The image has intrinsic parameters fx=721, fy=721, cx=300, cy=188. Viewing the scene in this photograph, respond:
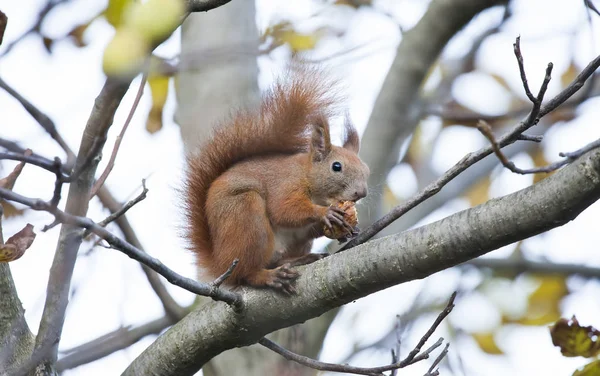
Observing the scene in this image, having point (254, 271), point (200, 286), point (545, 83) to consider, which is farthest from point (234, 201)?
point (545, 83)

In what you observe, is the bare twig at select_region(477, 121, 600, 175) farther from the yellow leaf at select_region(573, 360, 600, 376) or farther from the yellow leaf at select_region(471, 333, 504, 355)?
the yellow leaf at select_region(471, 333, 504, 355)

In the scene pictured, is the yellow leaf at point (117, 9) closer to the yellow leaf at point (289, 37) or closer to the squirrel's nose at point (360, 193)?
the squirrel's nose at point (360, 193)

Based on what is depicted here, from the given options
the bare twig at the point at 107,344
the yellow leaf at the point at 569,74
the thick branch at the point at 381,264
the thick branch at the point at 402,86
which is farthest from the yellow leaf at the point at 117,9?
the yellow leaf at the point at 569,74

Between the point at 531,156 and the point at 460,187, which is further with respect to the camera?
the point at 531,156

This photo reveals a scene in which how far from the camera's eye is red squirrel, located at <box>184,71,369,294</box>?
2.40m

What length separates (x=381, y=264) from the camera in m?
1.68

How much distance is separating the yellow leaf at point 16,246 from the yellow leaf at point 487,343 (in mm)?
3236

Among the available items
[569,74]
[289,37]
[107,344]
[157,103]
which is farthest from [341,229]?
[569,74]

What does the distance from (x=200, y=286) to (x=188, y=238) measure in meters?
0.95

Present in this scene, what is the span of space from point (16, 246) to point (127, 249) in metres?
0.32

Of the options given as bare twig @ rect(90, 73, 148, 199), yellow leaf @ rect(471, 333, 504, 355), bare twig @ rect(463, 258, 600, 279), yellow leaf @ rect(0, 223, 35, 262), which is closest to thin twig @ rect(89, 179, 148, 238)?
bare twig @ rect(90, 73, 148, 199)

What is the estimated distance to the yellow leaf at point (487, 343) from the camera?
13.9 feet

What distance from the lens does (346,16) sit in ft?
15.2

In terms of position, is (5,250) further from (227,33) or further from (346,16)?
(346,16)
